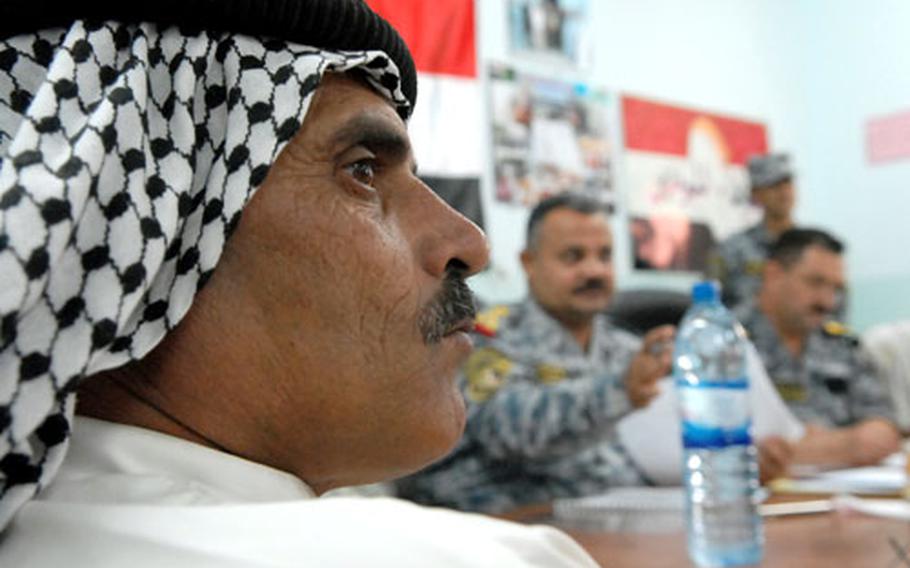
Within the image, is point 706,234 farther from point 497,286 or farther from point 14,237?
point 14,237

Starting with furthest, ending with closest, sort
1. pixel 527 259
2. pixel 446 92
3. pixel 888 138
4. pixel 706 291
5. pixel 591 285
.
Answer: pixel 888 138
pixel 527 259
pixel 591 285
pixel 446 92
pixel 706 291

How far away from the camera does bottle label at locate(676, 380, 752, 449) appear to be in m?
1.15

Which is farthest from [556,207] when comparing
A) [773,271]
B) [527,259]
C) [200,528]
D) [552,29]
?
[200,528]

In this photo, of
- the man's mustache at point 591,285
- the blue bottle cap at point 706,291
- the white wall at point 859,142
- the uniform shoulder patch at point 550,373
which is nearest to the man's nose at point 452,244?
the blue bottle cap at point 706,291

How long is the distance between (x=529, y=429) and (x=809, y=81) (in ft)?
10.7

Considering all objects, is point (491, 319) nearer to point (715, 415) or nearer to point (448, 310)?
point (715, 415)

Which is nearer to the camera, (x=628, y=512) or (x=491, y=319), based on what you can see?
(x=628, y=512)

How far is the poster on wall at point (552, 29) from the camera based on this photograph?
127 inches

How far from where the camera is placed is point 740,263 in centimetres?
362

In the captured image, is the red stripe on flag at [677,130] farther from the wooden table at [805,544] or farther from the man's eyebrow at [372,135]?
the man's eyebrow at [372,135]

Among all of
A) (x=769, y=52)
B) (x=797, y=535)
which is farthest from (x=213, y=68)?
(x=769, y=52)

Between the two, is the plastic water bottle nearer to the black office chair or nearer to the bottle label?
the bottle label

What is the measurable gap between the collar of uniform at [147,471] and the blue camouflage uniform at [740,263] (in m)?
3.07

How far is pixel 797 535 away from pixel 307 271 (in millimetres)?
877
